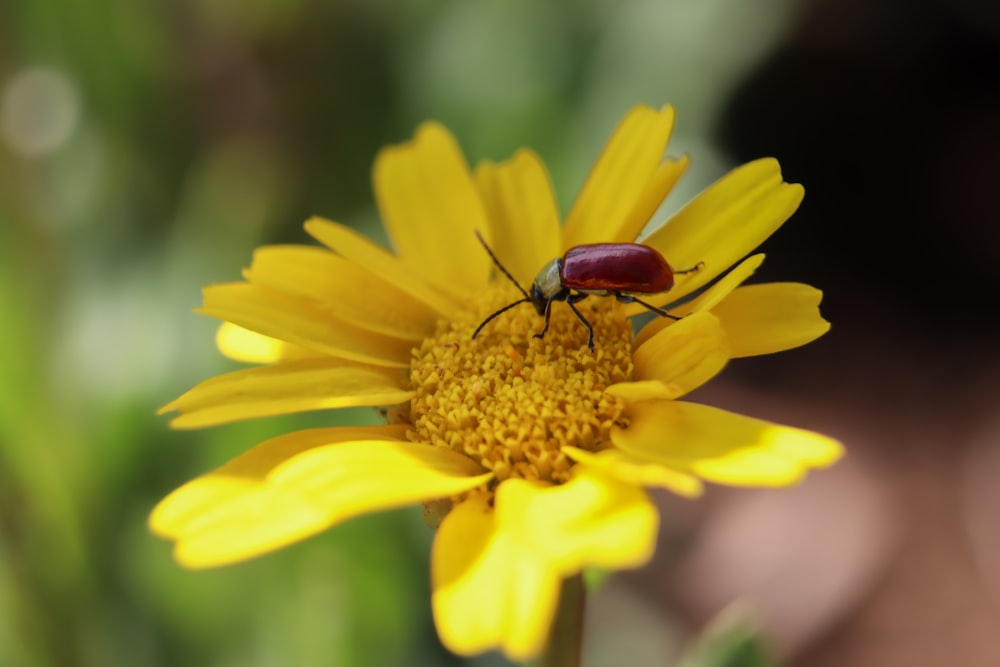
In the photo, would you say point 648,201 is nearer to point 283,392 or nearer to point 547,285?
point 547,285

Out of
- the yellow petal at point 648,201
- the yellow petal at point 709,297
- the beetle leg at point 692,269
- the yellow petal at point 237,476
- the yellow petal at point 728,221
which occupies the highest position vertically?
the yellow petal at point 648,201

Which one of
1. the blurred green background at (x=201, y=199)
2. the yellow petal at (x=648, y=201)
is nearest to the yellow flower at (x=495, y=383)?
the yellow petal at (x=648, y=201)

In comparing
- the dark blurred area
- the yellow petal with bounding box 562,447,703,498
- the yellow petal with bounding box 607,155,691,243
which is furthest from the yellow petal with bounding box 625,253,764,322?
the dark blurred area

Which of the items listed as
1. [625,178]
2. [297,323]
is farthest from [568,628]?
[625,178]

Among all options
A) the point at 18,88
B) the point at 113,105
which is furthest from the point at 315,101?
the point at 18,88

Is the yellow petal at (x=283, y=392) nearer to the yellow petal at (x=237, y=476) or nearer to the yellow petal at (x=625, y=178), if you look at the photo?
the yellow petal at (x=237, y=476)

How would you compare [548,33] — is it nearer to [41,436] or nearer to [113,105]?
[113,105]
